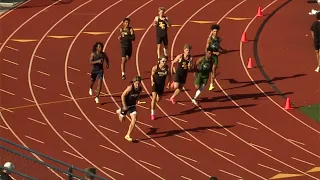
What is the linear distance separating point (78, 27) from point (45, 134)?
25.6 ft

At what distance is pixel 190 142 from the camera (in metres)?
17.9

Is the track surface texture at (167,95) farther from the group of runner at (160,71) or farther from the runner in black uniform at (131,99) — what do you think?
the runner in black uniform at (131,99)

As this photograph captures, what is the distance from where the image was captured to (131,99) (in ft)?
56.6

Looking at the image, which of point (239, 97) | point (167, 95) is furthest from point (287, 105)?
point (167, 95)

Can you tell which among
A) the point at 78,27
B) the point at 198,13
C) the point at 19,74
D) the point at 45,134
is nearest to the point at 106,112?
the point at 45,134

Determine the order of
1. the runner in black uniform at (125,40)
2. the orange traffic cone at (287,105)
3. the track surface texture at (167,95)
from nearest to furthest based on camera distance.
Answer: the track surface texture at (167,95) → the orange traffic cone at (287,105) → the runner in black uniform at (125,40)

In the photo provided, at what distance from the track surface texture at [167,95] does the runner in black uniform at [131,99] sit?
0.69 metres

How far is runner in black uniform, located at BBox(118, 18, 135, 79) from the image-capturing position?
20359 mm

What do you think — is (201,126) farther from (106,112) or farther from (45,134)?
(45,134)

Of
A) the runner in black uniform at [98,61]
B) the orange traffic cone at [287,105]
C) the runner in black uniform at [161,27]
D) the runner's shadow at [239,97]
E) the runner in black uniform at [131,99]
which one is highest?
the runner in black uniform at [161,27]

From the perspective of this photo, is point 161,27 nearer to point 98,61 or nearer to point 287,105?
point 98,61

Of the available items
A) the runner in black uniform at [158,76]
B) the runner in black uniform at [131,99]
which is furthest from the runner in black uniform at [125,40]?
the runner in black uniform at [131,99]

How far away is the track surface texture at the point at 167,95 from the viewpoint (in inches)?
673

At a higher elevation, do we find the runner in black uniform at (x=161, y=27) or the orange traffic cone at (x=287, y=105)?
the runner in black uniform at (x=161, y=27)
